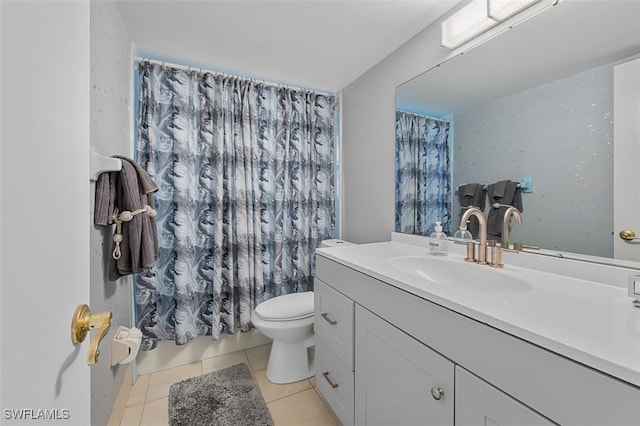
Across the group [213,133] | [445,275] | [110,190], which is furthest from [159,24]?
[445,275]

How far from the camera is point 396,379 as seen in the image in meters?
0.95

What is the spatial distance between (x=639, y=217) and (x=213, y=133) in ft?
7.02

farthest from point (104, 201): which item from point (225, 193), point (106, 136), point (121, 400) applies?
point (121, 400)

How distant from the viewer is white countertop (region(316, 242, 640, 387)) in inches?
19.6

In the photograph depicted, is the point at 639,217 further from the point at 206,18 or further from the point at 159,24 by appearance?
the point at 159,24

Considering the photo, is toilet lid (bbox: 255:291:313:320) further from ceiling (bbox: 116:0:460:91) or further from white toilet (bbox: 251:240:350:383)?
ceiling (bbox: 116:0:460:91)

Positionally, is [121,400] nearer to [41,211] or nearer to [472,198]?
[41,211]

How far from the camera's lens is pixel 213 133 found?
1916 mm

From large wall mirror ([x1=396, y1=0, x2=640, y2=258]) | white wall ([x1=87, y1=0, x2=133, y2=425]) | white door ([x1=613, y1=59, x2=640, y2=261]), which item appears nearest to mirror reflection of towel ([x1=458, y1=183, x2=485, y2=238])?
large wall mirror ([x1=396, y1=0, x2=640, y2=258])

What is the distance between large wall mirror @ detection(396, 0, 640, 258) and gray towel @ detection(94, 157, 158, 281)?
1.66 metres

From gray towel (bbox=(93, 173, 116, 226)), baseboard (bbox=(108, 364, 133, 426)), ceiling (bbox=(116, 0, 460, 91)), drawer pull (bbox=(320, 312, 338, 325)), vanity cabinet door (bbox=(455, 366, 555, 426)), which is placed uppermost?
ceiling (bbox=(116, 0, 460, 91))

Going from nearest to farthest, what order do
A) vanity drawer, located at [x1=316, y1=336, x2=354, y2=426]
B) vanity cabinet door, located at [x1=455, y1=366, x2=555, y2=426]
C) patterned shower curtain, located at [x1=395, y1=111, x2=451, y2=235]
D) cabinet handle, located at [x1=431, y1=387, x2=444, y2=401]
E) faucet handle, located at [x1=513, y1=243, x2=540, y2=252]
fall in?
vanity cabinet door, located at [x1=455, y1=366, x2=555, y2=426]
cabinet handle, located at [x1=431, y1=387, x2=444, y2=401]
faucet handle, located at [x1=513, y1=243, x2=540, y2=252]
vanity drawer, located at [x1=316, y1=336, x2=354, y2=426]
patterned shower curtain, located at [x1=395, y1=111, x2=451, y2=235]

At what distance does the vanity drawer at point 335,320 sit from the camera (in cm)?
122

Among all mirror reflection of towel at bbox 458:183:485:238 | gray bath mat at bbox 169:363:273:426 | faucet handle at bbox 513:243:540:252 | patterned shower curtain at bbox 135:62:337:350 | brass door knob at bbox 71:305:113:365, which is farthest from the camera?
patterned shower curtain at bbox 135:62:337:350
